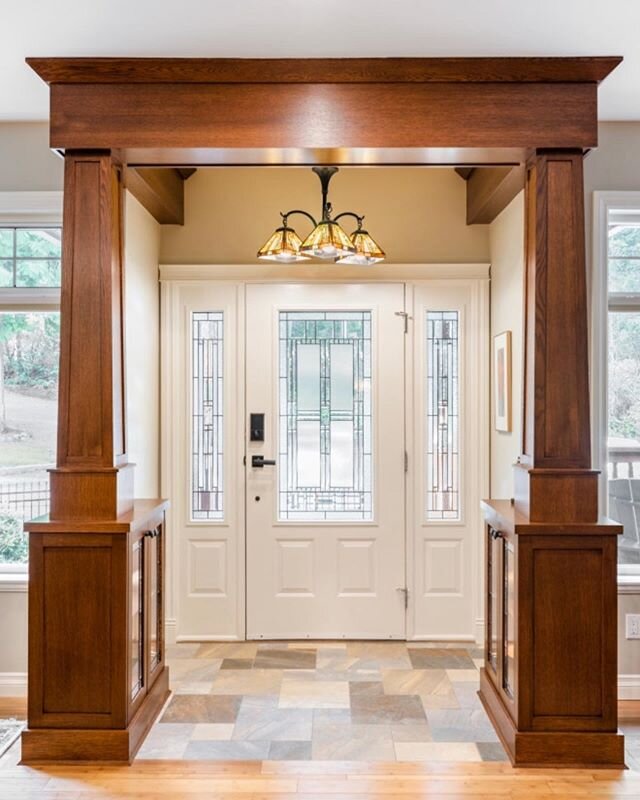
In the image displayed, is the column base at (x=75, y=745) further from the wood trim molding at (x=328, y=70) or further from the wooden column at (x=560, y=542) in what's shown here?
the wood trim molding at (x=328, y=70)

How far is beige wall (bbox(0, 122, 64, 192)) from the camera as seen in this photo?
137 inches

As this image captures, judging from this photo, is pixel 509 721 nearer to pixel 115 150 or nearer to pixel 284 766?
pixel 284 766

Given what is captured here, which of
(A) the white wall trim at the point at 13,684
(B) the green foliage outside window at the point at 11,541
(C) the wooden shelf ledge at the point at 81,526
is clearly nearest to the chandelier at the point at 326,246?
(C) the wooden shelf ledge at the point at 81,526

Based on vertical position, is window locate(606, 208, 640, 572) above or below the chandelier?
below

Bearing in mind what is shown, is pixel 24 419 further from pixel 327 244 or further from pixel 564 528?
pixel 564 528

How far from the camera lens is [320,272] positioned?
13.9 feet

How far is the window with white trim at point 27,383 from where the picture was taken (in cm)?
359

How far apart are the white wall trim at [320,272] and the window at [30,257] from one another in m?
0.76

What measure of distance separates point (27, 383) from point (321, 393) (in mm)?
1641

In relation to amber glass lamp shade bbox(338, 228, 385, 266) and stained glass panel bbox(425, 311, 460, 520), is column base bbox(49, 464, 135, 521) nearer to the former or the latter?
amber glass lamp shade bbox(338, 228, 385, 266)

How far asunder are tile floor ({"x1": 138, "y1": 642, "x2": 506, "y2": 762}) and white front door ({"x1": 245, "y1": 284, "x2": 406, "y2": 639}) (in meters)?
0.21

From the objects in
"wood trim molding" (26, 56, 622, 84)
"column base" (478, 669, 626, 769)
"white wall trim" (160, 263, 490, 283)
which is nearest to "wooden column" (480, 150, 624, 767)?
"column base" (478, 669, 626, 769)

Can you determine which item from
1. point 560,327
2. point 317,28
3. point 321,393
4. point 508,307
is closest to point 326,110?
point 317,28

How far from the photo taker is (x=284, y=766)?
9.05 ft
